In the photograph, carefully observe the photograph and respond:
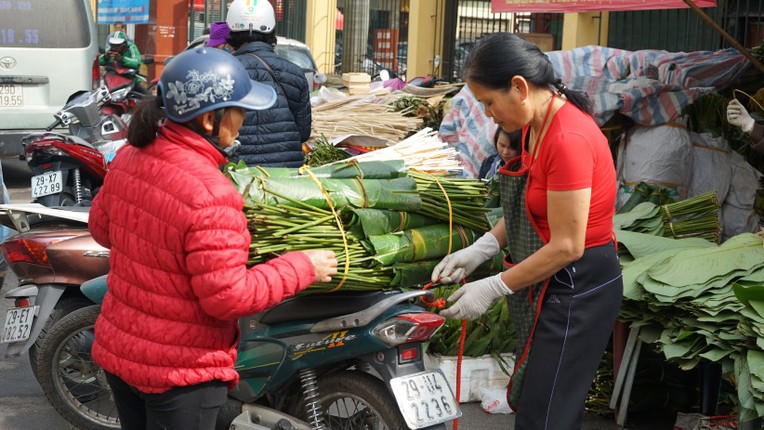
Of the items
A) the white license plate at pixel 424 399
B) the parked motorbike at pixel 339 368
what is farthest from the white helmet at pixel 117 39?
the white license plate at pixel 424 399

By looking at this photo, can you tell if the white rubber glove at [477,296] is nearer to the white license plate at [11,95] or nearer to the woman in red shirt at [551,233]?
the woman in red shirt at [551,233]

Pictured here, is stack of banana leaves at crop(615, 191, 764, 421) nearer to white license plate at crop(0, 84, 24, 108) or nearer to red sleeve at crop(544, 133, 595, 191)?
red sleeve at crop(544, 133, 595, 191)

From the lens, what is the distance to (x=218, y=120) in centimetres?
281

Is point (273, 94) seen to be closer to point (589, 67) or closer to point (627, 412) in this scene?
point (627, 412)

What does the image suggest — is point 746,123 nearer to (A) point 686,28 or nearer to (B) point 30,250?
(B) point 30,250

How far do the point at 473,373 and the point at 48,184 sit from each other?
11.1 feet

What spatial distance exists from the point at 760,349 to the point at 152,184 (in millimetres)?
2379

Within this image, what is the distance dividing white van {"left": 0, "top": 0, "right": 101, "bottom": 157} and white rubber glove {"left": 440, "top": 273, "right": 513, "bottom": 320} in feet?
26.6

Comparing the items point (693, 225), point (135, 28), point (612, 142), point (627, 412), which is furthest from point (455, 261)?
point (135, 28)

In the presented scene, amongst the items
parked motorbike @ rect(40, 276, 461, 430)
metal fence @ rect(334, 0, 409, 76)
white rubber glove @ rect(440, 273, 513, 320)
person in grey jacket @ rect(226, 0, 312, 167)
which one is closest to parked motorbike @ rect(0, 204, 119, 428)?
person in grey jacket @ rect(226, 0, 312, 167)

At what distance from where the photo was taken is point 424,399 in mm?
3453

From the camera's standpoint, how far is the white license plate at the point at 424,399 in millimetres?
3396

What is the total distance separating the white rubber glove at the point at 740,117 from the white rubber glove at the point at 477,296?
291 centimetres

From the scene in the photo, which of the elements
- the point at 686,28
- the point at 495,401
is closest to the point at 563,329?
the point at 495,401
